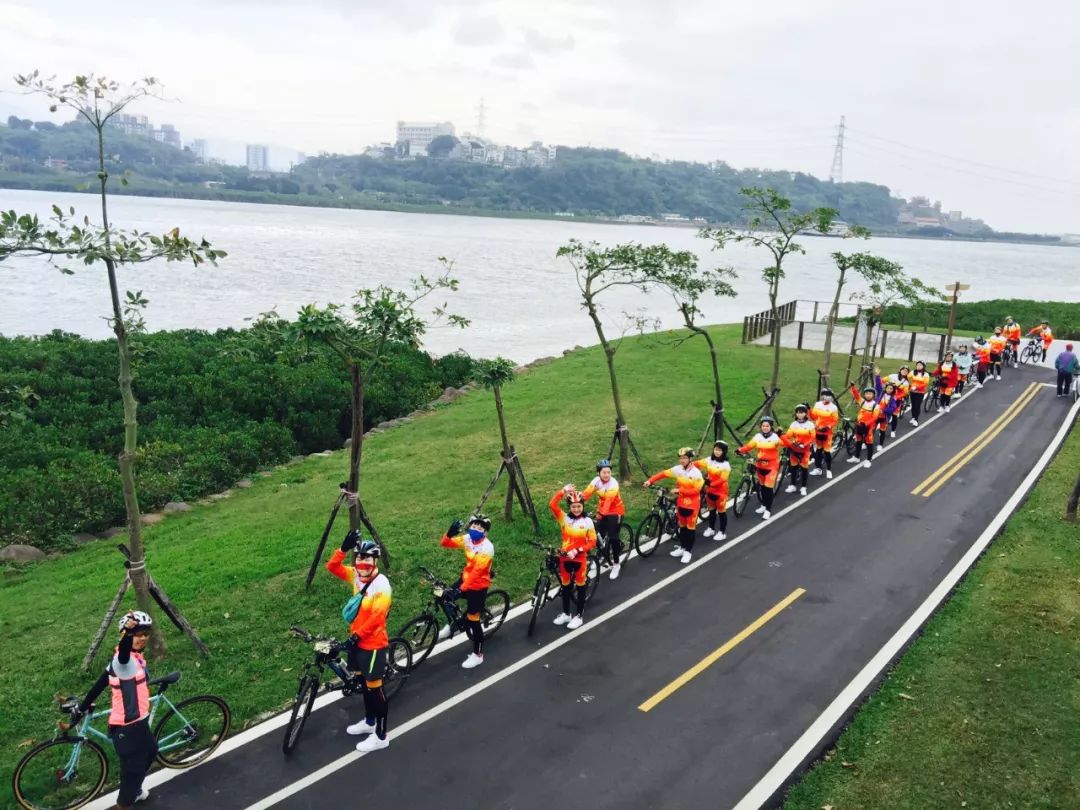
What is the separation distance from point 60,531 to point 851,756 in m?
15.9

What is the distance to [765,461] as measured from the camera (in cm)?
1641

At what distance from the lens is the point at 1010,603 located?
12555 mm

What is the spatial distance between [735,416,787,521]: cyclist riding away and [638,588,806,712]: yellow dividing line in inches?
143

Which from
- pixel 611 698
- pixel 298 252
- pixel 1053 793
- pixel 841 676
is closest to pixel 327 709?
pixel 611 698

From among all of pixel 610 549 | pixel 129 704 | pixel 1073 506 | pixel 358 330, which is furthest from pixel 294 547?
pixel 1073 506

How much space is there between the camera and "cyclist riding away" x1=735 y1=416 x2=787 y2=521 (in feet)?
→ 53.1

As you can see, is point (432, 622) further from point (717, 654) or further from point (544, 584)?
point (717, 654)

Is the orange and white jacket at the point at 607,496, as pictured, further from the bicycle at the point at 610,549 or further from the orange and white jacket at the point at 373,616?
the orange and white jacket at the point at 373,616

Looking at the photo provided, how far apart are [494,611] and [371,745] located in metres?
3.52

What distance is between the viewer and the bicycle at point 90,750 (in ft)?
25.7

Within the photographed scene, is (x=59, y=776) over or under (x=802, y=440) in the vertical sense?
under

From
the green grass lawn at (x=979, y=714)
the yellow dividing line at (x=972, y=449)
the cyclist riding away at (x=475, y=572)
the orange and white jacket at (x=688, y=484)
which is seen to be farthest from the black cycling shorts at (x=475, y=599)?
the yellow dividing line at (x=972, y=449)

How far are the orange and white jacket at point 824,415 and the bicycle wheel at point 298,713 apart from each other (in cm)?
1382

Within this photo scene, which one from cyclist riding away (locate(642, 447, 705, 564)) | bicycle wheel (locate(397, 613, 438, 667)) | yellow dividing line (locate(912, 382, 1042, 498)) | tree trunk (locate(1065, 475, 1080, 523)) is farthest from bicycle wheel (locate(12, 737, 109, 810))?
tree trunk (locate(1065, 475, 1080, 523))
